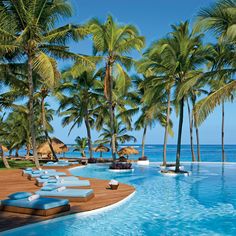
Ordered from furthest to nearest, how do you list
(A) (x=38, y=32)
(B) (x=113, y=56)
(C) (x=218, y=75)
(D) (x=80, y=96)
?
(D) (x=80, y=96) < (B) (x=113, y=56) < (A) (x=38, y=32) < (C) (x=218, y=75)

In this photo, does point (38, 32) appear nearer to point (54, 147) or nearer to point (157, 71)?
point (157, 71)

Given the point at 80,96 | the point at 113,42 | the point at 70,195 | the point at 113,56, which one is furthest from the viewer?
the point at 80,96

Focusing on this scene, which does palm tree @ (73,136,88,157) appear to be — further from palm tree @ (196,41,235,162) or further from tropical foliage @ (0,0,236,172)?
palm tree @ (196,41,235,162)

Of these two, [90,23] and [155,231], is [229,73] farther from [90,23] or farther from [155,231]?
[90,23]

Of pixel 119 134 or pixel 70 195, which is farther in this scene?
pixel 119 134

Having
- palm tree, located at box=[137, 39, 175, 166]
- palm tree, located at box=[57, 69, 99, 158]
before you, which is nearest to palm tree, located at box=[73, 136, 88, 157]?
palm tree, located at box=[57, 69, 99, 158]

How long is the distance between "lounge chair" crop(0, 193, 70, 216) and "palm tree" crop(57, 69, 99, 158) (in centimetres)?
1617

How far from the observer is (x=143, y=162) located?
2455 cm

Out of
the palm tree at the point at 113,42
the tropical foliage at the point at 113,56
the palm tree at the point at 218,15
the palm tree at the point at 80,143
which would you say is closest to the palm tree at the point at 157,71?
the tropical foliage at the point at 113,56

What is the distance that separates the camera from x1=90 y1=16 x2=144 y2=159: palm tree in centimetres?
1797

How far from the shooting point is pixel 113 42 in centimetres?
1808

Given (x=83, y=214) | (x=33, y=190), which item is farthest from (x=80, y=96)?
(x=83, y=214)

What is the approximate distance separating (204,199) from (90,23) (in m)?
12.3

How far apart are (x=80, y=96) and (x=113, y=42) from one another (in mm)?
7690
